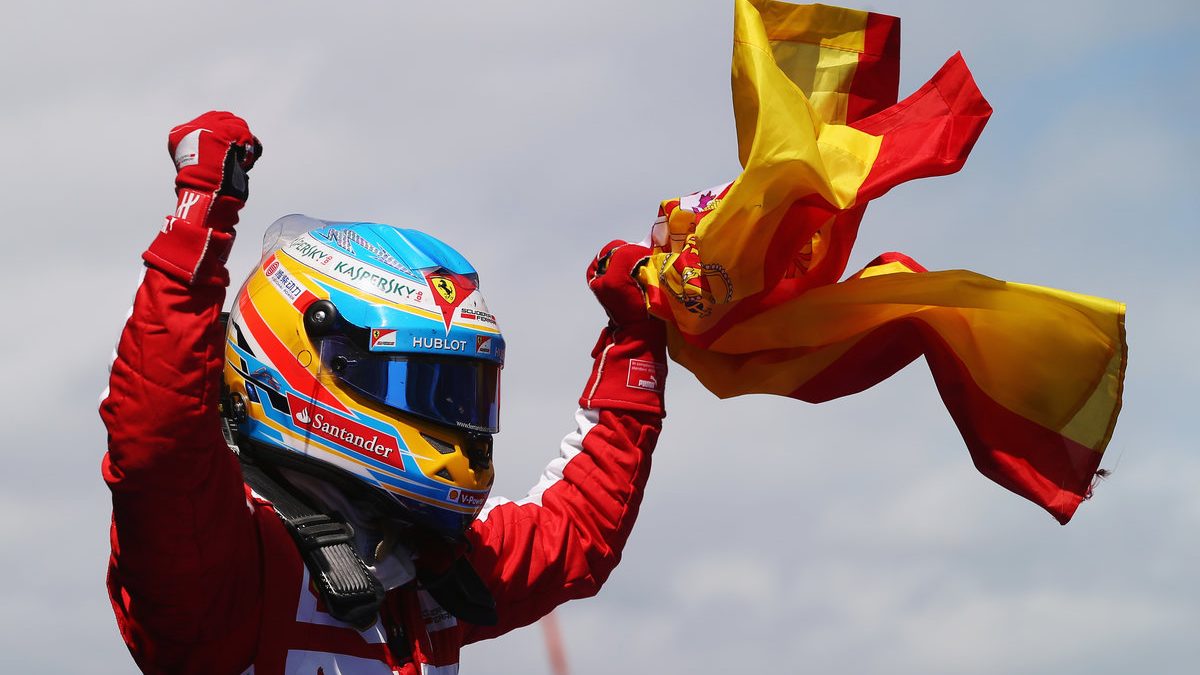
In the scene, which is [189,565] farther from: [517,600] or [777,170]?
[777,170]

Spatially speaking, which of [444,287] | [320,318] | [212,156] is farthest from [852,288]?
[212,156]

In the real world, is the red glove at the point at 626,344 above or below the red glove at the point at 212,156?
below

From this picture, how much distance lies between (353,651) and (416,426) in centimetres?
84

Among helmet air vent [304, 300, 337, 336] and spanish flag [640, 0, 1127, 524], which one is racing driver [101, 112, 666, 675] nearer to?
helmet air vent [304, 300, 337, 336]

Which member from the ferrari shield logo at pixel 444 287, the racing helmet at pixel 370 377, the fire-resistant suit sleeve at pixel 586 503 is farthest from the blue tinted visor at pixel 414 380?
the fire-resistant suit sleeve at pixel 586 503

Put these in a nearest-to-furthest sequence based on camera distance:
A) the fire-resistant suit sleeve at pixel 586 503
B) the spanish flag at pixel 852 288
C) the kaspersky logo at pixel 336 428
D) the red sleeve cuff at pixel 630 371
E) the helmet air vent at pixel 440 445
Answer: the kaspersky logo at pixel 336 428 → the helmet air vent at pixel 440 445 → the spanish flag at pixel 852 288 → the fire-resistant suit sleeve at pixel 586 503 → the red sleeve cuff at pixel 630 371

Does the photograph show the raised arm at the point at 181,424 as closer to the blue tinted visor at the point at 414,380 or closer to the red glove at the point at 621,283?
the blue tinted visor at the point at 414,380

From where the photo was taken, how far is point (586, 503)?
7.34 metres

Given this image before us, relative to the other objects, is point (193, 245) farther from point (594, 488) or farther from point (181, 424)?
point (594, 488)

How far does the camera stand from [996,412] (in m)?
7.29

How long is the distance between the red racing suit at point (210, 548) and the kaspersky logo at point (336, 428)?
1.08ft

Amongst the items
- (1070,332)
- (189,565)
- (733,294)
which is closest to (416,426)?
Answer: (189,565)

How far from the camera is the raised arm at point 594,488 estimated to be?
22.9 ft

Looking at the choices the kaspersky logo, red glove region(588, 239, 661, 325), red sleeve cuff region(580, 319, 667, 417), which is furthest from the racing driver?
red glove region(588, 239, 661, 325)
